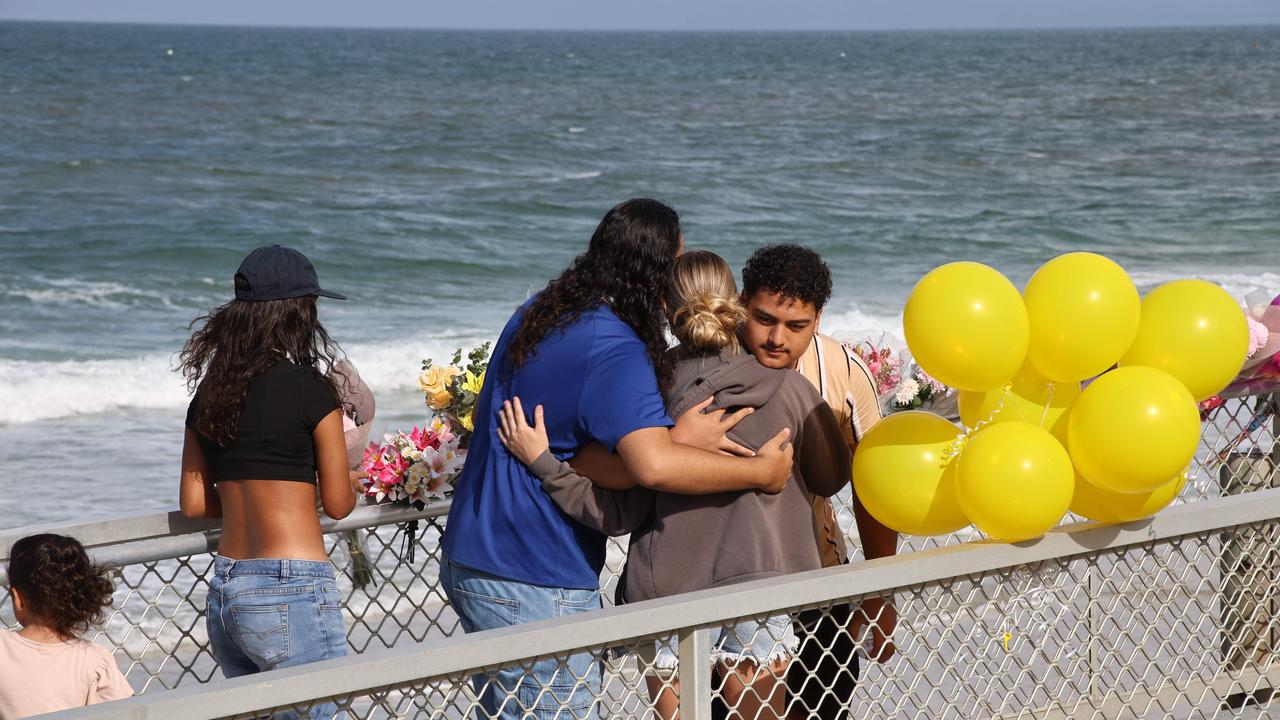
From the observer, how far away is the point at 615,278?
266 centimetres

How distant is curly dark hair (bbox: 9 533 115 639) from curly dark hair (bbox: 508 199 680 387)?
980mm

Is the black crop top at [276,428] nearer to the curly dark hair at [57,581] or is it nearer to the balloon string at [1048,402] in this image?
the curly dark hair at [57,581]

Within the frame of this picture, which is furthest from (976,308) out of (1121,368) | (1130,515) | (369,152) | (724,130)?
(724,130)

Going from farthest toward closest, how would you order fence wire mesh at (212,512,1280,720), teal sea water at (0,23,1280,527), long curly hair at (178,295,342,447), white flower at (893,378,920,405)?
teal sea water at (0,23,1280,527) → white flower at (893,378,920,405) → long curly hair at (178,295,342,447) → fence wire mesh at (212,512,1280,720)

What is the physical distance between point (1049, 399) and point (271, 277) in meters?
1.63

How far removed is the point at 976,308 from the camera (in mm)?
2471

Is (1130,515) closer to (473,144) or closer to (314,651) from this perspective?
(314,651)

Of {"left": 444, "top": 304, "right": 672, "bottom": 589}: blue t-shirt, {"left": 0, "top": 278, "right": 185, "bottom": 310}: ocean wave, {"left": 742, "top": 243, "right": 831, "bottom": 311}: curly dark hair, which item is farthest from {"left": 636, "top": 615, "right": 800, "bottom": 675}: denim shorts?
{"left": 0, "top": 278, "right": 185, "bottom": 310}: ocean wave

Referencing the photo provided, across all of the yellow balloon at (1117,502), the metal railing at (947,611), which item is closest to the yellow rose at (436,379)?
the metal railing at (947,611)

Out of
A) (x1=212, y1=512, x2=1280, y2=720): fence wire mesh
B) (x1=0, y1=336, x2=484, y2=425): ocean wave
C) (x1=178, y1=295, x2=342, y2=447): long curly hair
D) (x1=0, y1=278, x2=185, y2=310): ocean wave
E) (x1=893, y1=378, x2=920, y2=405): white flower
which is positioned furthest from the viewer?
(x1=0, y1=278, x2=185, y2=310): ocean wave

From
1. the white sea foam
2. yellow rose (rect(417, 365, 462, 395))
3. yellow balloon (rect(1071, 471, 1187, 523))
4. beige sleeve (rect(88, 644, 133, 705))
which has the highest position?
yellow balloon (rect(1071, 471, 1187, 523))

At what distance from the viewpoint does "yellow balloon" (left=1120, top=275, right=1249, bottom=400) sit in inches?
105

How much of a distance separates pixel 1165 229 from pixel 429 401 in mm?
23792

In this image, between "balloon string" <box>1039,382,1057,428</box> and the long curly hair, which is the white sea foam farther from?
the long curly hair
